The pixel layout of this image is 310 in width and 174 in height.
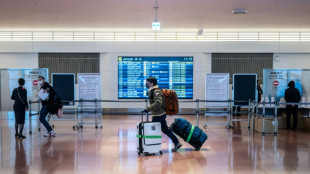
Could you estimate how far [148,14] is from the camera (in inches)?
523

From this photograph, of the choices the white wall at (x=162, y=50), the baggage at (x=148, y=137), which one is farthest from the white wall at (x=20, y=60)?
the baggage at (x=148, y=137)

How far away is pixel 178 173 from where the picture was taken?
6398 mm

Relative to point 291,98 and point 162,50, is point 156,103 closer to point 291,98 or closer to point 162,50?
point 291,98

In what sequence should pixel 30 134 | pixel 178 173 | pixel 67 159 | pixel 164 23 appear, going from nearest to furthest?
pixel 178 173 → pixel 67 159 → pixel 30 134 → pixel 164 23

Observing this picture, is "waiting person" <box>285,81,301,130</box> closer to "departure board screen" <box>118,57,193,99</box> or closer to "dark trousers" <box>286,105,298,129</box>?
"dark trousers" <box>286,105,298,129</box>

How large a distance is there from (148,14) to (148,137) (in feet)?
21.3

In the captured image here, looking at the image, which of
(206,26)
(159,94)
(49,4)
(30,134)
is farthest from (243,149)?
(206,26)

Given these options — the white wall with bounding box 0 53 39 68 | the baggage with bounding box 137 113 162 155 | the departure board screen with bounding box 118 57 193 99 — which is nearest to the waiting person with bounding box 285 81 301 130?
the departure board screen with bounding box 118 57 193 99

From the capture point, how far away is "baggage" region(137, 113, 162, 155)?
7840 millimetres

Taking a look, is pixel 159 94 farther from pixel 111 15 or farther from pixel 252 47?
pixel 252 47

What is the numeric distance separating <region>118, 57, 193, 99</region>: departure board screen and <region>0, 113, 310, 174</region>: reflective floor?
6277mm

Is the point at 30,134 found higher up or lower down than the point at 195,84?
lower down

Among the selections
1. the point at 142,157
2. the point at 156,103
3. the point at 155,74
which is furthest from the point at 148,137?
the point at 155,74

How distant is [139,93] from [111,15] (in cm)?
505
